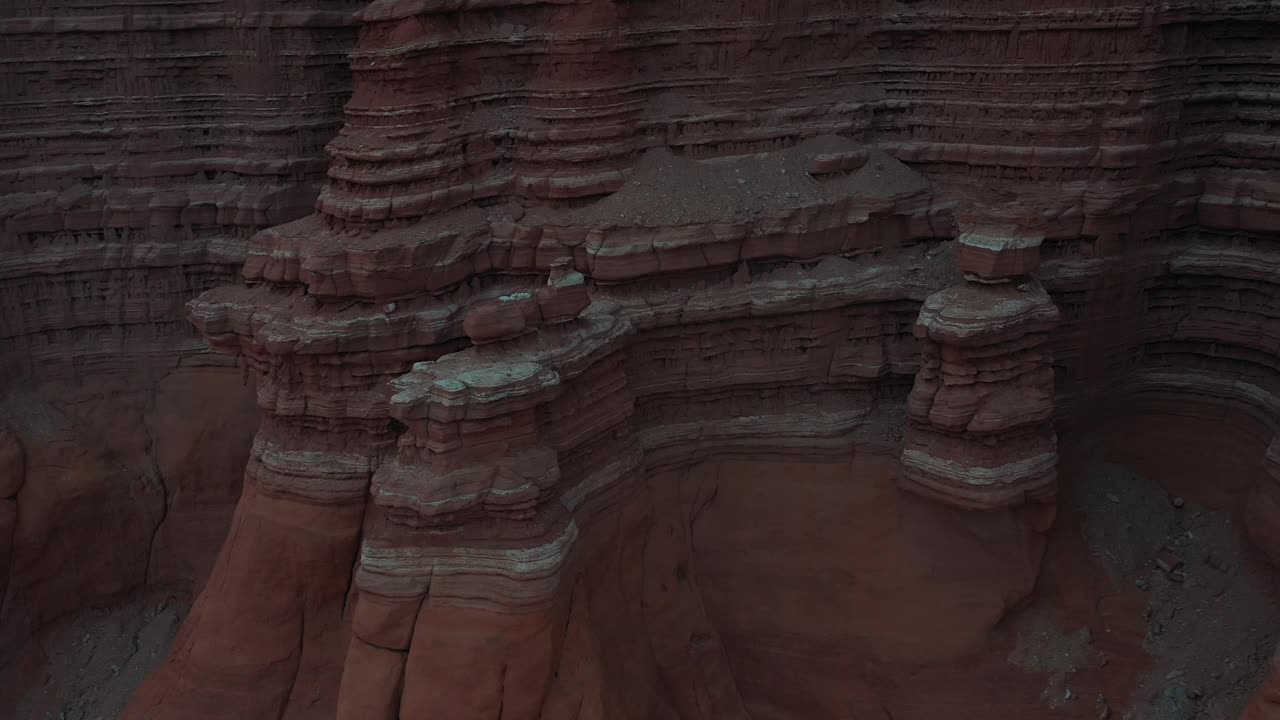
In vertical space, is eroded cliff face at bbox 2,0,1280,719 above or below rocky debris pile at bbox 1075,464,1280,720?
above

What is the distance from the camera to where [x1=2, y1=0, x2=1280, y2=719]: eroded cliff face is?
36.0 feet

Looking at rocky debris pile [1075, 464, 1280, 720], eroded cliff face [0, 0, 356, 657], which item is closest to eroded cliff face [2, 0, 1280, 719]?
rocky debris pile [1075, 464, 1280, 720]

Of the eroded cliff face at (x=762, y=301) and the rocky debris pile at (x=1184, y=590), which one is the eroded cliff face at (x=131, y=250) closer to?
the eroded cliff face at (x=762, y=301)

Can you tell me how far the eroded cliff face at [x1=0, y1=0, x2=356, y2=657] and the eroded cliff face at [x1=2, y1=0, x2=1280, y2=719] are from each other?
269 centimetres

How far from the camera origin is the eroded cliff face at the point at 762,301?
432 inches

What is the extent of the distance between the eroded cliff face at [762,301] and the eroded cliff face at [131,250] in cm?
269

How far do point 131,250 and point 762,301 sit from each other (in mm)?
8244

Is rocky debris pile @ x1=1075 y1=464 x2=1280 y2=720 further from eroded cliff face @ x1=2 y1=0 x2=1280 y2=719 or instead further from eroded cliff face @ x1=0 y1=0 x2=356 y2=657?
eroded cliff face @ x1=0 y1=0 x2=356 y2=657

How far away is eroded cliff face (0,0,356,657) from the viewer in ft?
46.2

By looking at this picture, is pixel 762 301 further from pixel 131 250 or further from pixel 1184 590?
pixel 131 250

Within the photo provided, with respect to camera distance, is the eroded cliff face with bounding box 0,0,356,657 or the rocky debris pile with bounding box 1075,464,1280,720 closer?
the rocky debris pile with bounding box 1075,464,1280,720

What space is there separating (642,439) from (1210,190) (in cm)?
673

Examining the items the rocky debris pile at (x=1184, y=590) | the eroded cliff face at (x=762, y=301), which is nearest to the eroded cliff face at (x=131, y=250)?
the eroded cliff face at (x=762, y=301)

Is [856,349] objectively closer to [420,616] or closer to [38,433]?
[420,616]
